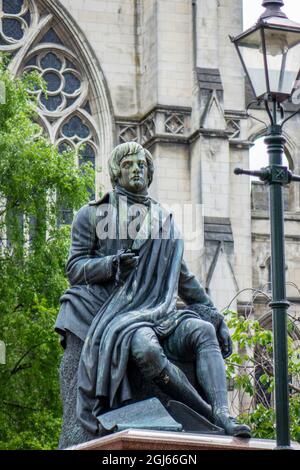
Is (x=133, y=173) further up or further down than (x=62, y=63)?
further down

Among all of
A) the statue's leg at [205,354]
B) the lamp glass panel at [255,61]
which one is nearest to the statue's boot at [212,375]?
the statue's leg at [205,354]

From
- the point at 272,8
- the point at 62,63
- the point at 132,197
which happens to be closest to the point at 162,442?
the point at 132,197

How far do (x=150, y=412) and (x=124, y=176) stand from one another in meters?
1.81

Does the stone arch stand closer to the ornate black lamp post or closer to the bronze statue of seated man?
the bronze statue of seated man

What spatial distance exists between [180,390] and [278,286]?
97cm

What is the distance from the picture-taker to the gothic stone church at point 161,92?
2917 centimetres

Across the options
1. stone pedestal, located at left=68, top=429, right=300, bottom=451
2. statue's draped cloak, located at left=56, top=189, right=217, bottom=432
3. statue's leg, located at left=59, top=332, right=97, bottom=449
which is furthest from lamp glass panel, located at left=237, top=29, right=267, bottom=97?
stone pedestal, located at left=68, top=429, right=300, bottom=451

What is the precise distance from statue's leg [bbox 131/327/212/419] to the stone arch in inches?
770

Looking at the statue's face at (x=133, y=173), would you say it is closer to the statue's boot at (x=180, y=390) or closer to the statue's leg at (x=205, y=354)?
the statue's leg at (x=205, y=354)

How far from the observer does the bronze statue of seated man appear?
33.2 feet

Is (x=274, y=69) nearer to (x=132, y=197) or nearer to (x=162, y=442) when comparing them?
(x=132, y=197)

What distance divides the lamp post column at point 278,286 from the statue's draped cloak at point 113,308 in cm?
87

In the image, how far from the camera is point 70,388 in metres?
10.5

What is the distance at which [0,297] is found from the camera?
21891 mm
